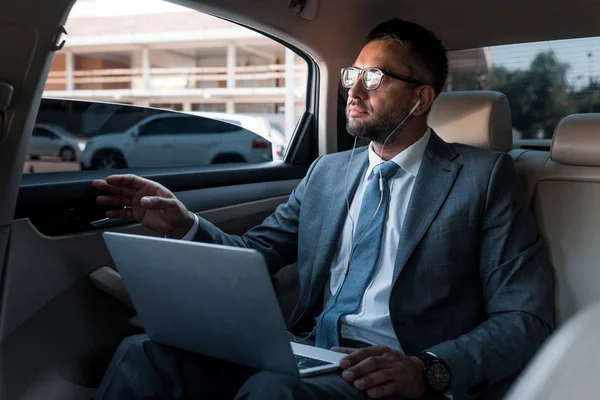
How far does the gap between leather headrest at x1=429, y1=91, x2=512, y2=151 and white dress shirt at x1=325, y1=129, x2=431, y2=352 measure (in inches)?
9.0

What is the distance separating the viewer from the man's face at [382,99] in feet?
6.86

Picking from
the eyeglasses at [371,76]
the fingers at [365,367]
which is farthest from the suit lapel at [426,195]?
the fingers at [365,367]

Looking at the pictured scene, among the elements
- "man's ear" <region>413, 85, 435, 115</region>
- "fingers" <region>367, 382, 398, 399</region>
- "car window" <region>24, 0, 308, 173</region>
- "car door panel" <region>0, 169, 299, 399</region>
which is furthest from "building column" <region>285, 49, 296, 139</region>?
"fingers" <region>367, 382, 398, 399</region>

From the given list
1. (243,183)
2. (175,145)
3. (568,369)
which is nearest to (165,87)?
(175,145)

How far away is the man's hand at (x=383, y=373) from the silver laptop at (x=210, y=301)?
0.05 meters

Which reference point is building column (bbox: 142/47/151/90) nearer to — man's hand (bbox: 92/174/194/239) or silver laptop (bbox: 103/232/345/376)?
man's hand (bbox: 92/174/194/239)

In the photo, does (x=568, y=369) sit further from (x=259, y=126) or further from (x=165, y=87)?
(x=259, y=126)

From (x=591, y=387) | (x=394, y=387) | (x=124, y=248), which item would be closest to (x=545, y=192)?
(x=394, y=387)

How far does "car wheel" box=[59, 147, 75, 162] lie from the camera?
81.5 inches

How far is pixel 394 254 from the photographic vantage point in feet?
6.39

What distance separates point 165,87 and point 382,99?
0.88 meters

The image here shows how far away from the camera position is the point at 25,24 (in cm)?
159

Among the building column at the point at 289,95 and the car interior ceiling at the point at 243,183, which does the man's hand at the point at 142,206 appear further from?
the building column at the point at 289,95

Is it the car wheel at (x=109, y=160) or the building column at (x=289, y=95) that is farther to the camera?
the building column at (x=289, y=95)
